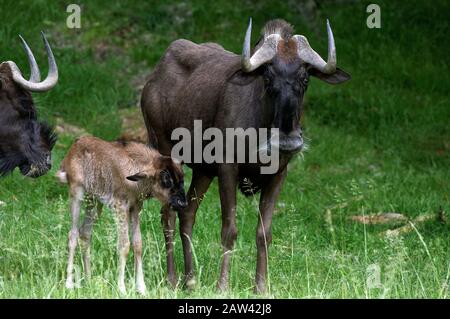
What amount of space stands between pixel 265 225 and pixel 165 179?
4.16 feet

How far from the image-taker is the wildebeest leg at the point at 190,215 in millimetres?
9578

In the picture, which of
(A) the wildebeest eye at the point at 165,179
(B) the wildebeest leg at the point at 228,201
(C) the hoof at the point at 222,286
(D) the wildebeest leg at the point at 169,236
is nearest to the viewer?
(A) the wildebeest eye at the point at 165,179

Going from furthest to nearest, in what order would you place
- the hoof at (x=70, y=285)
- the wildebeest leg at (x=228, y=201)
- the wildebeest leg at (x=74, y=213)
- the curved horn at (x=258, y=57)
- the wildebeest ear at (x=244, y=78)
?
1. the wildebeest leg at (x=228, y=201)
2. the wildebeest ear at (x=244, y=78)
3. the curved horn at (x=258, y=57)
4. the wildebeest leg at (x=74, y=213)
5. the hoof at (x=70, y=285)

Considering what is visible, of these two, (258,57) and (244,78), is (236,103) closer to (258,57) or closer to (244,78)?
(244,78)

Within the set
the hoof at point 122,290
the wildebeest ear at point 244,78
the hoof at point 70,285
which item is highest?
the wildebeest ear at point 244,78

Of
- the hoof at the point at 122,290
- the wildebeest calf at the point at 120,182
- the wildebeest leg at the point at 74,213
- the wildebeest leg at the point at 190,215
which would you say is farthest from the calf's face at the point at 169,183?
the wildebeest leg at the point at 190,215

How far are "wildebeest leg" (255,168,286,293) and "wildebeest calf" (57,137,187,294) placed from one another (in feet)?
3.29

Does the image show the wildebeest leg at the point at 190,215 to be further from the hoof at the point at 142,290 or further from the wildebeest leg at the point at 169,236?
the hoof at the point at 142,290

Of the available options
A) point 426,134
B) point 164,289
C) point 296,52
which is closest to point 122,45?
point 426,134

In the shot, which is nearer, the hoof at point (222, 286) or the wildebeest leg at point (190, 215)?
the hoof at point (222, 286)

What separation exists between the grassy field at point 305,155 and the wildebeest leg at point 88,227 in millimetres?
133

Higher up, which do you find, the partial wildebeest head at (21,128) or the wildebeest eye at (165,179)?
the partial wildebeest head at (21,128)

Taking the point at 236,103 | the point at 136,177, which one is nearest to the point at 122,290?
the point at 136,177

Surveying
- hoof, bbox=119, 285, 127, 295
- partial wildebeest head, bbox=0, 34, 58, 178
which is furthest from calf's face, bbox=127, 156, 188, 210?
partial wildebeest head, bbox=0, 34, 58, 178
